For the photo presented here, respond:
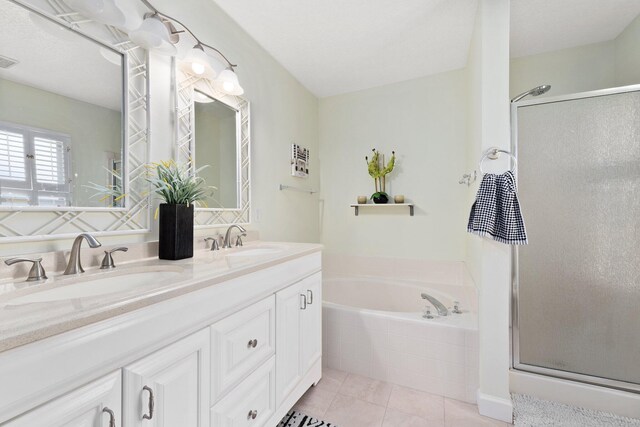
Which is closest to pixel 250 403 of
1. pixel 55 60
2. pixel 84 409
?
pixel 84 409

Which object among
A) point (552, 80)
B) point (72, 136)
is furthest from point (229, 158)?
point (552, 80)

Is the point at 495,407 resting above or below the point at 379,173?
below

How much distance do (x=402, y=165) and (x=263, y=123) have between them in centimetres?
139

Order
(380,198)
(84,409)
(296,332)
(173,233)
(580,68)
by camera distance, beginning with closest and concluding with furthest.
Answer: (84,409), (173,233), (296,332), (580,68), (380,198)

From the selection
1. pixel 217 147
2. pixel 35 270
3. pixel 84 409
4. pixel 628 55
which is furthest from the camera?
pixel 628 55

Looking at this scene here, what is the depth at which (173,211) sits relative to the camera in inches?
48.1

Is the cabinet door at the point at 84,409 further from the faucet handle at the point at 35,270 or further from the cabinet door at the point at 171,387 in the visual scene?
the faucet handle at the point at 35,270

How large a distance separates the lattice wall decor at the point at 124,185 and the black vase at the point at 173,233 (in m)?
0.13

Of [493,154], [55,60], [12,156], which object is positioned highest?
[55,60]

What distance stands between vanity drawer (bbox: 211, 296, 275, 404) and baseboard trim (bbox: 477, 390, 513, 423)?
47.8 inches

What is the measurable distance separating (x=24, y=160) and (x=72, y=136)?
0.18 m

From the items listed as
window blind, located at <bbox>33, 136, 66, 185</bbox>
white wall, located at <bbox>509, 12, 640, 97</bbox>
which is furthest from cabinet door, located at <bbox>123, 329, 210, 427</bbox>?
white wall, located at <bbox>509, 12, 640, 97</bbox>

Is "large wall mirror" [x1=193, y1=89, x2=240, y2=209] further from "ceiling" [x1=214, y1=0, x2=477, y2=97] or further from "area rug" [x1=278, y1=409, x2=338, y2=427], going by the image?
"area rug" [x1=278, y1=409, x2=338, y2=427]

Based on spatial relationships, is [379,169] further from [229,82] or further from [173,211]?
[173,211]
